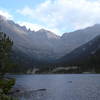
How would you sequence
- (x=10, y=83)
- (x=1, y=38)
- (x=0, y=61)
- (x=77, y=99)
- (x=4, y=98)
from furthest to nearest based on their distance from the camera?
(x=1, y=38)
(x=0, y=61)
(x=10, y=83)
(x=77, y=99)
(x=4, y=98)

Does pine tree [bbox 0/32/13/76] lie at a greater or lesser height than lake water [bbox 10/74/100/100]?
greater

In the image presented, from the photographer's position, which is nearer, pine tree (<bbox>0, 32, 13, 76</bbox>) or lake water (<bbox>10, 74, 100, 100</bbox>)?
lake water (<bbox>10, 74, 100, 100</bbox>)

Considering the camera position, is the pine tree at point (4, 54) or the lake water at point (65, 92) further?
the pine tree at point (4, 54)

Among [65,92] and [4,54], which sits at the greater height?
[4,54]

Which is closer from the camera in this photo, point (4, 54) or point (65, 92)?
point (65, 92)

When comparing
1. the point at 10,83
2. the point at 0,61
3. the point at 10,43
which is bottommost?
the point at 10,83

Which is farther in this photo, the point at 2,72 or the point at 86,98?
the point at 2,72

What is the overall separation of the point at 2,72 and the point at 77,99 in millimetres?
38949

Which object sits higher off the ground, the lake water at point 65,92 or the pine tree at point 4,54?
the pine tree at point 4,54

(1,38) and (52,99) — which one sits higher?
(1,38)

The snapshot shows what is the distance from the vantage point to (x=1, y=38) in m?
97.9

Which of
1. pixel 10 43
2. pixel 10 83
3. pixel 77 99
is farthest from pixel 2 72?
pixel 77 99

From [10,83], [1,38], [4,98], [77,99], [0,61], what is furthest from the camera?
[1,38]

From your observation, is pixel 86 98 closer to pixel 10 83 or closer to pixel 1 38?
pixel 10 83
